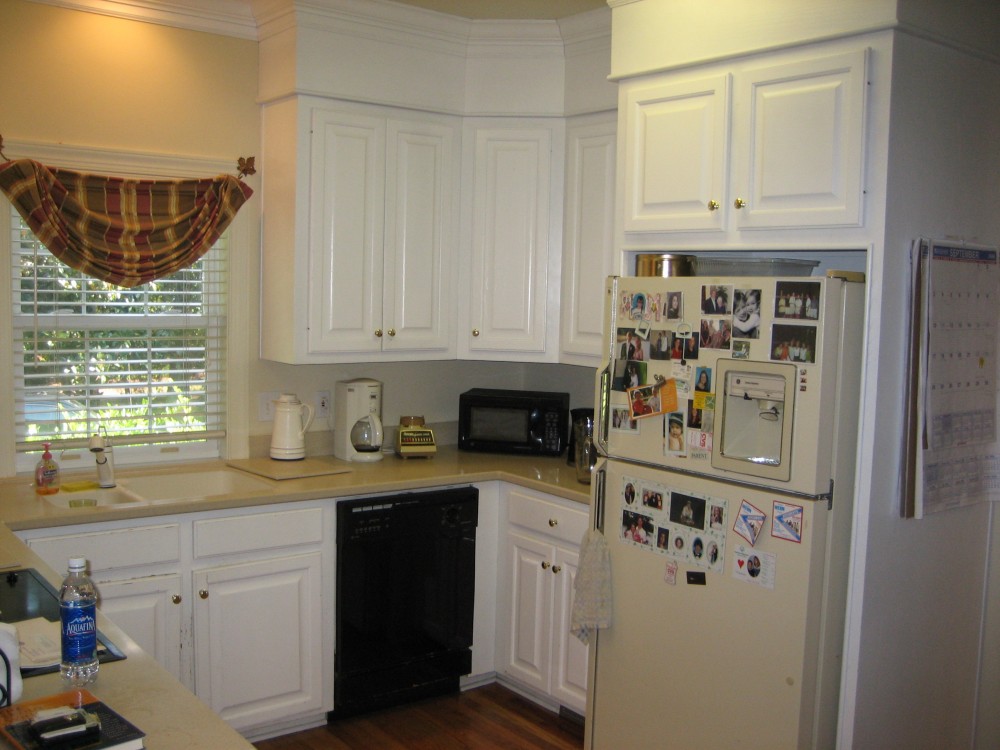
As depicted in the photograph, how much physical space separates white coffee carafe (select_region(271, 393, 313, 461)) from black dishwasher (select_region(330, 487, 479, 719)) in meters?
0.47

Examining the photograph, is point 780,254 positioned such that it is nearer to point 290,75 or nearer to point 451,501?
point 451,501

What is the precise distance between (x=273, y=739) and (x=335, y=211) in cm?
183

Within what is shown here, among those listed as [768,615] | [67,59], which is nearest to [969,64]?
[768,615]

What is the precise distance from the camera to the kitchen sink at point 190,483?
3.40 m

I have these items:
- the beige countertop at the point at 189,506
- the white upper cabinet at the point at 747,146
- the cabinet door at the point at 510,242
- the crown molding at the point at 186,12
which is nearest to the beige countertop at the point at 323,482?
the beige countertop at the point at 189,506

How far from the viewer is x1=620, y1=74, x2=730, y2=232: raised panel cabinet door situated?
8.79 ft

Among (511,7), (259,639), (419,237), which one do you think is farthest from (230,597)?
(511,7)

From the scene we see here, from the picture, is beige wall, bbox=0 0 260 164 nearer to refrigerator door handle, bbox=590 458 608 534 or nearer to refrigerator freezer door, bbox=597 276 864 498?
refrigerator freezer door, bbox=597 276 864 498

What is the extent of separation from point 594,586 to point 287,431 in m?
1.41

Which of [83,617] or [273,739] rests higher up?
[83,617]

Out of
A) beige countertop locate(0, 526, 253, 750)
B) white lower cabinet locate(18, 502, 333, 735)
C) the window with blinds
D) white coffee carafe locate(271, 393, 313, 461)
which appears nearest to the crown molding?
the window with blinds

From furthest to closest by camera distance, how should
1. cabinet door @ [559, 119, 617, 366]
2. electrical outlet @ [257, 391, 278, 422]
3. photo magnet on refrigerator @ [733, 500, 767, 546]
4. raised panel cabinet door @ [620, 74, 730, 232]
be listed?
electrical outlet @ [257, 391, 278, 422] → cabinet door @ [559, 119, 617, 366] → raised panel cabinet door @ [620, 74, 730, 232] → photo magnet on refrigerator @ [733, 500, 767, 546]

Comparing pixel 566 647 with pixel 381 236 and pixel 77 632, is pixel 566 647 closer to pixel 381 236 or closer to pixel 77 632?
pixel 381 236

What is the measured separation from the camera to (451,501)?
353 cm
